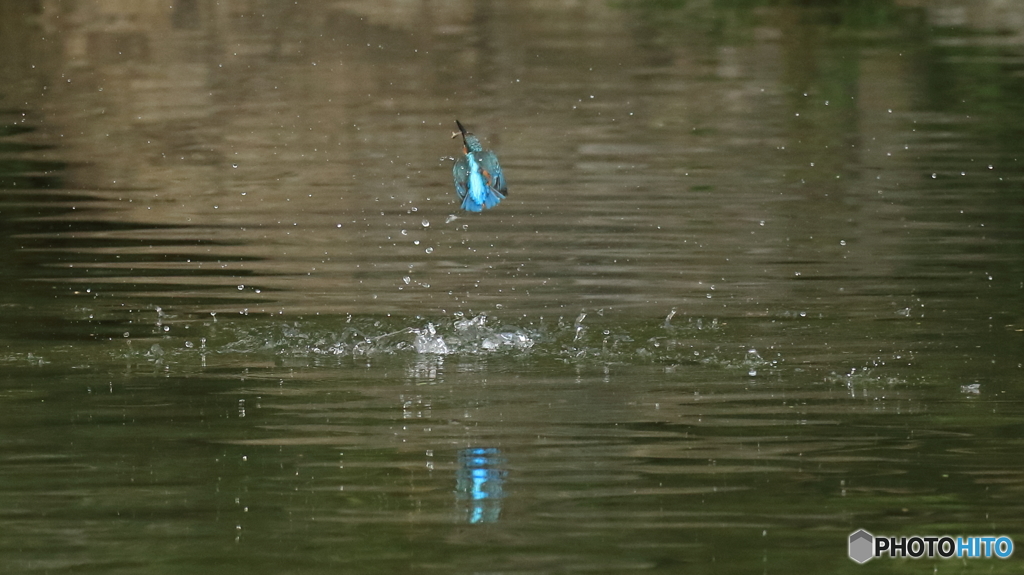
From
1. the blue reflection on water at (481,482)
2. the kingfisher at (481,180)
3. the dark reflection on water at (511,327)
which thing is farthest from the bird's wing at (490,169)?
the blue reflection on water at (481,482)

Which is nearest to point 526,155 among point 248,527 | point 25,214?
point 25,214

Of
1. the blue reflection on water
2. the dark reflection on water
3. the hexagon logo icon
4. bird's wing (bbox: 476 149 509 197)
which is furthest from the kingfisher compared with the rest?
the hexagon logo icon

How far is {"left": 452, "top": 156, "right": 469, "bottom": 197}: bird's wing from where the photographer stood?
7.63 metres

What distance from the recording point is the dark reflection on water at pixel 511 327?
5.73m

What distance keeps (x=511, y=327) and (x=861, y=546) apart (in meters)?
3.21

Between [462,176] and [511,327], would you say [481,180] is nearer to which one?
[462,176]

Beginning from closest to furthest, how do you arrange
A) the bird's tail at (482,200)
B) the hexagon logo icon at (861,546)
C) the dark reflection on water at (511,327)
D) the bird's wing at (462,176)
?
the hexagon logo icon at (861,546) < the dark reflection on water at (511,327) < the bird's tail at (482,200) < the bird's wing at (462,176)

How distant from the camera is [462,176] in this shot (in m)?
7.80

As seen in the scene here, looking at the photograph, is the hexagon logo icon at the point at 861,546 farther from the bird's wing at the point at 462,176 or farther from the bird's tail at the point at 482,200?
the bird's wing at the point at 462,176

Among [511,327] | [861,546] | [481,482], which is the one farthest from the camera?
[511,327]

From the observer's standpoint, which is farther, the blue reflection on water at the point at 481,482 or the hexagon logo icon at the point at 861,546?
the blue reflection on water at the point at 481,482

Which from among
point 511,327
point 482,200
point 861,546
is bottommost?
point 861,546

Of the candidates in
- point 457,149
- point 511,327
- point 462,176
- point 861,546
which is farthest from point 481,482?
point 457,149

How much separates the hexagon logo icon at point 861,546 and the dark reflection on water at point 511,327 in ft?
0.16
